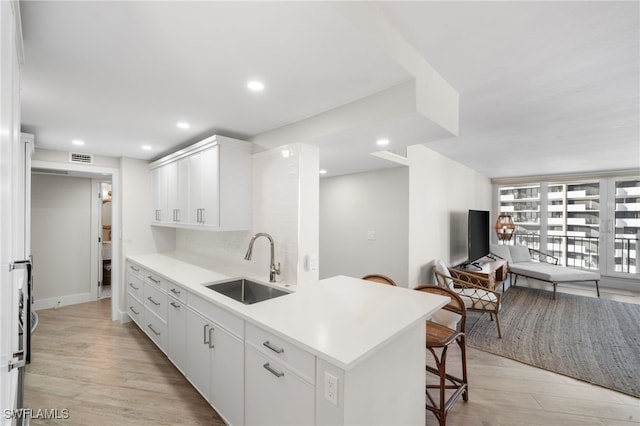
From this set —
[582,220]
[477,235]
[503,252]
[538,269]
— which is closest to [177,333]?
[477,235]

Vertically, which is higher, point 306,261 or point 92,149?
point 92,149

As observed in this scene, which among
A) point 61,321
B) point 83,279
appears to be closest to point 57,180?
point 83,279

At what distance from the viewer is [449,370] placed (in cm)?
270

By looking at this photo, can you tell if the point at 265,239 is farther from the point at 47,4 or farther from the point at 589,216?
the point at 589,216

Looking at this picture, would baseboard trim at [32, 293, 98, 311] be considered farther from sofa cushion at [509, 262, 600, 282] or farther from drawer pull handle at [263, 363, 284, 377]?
sofa cushion at [509, 262, 600, 282]

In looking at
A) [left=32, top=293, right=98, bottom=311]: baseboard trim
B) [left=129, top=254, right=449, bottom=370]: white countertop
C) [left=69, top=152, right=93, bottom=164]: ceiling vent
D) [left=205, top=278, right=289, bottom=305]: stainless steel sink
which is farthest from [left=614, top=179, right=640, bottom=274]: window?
[left=32, top=293, right=98, bottom=311]: baseboard trim

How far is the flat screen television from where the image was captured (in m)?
4.77

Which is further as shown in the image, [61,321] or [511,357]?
[61,321]

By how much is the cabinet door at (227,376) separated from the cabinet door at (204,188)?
44.6 inches

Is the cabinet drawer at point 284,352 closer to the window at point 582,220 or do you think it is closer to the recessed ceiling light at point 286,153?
the recessed ceiling light at point 286,153

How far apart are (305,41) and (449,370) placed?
310 centimetres

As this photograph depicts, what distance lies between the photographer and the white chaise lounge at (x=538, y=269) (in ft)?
16.5

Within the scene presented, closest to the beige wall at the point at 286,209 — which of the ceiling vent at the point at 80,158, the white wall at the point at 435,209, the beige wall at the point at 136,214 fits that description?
the white wall at the point at 435,209

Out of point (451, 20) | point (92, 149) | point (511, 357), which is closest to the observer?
point (451, 20)
